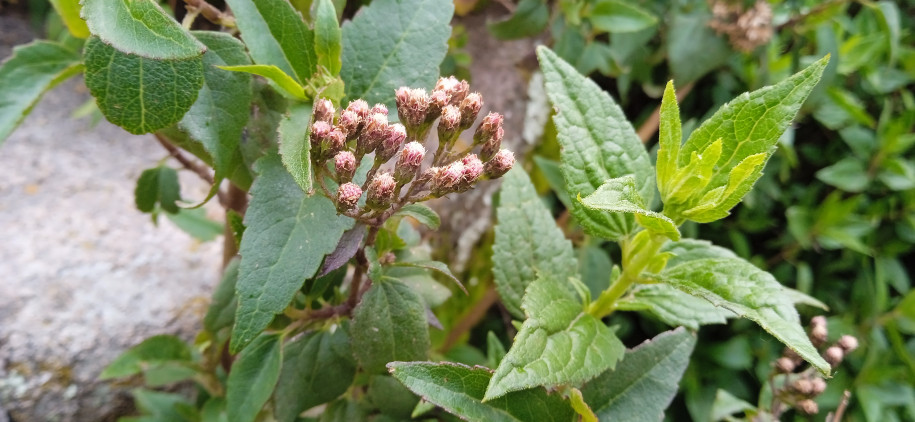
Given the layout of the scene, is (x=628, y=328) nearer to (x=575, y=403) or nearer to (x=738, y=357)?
(x=738, y=357)

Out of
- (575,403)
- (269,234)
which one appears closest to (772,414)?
(575,403)

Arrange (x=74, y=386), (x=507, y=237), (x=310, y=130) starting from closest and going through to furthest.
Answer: (x=310, y=130) < (x=507, y=237) < (x=74, y=386)

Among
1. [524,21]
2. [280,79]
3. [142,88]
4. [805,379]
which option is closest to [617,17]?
[524,21]

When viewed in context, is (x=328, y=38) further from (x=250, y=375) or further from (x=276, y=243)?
(x=250, y=375)

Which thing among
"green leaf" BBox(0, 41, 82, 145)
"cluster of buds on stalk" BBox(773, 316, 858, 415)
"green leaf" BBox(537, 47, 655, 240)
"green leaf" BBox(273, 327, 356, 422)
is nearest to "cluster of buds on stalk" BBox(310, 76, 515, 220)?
"green leaf" BBox(537, 47, 655, 240)

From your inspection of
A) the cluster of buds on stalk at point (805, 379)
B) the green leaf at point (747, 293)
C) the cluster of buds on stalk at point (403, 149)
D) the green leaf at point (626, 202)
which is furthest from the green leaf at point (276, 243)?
the cluster of buds on stalk at point (805, 379)

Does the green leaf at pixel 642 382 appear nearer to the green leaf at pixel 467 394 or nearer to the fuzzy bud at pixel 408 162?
the green leaf at pixel 467 394
